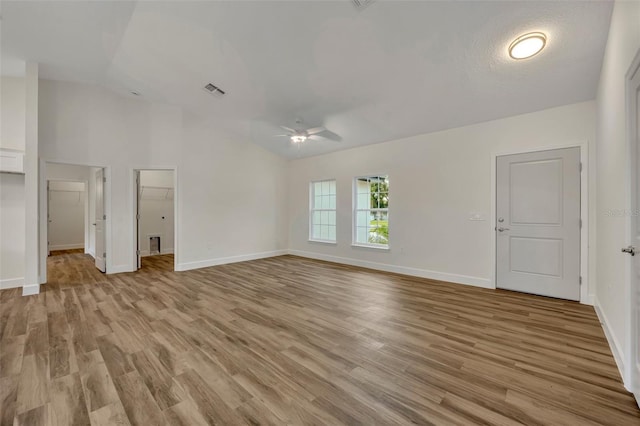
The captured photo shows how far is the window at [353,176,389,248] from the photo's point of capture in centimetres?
551

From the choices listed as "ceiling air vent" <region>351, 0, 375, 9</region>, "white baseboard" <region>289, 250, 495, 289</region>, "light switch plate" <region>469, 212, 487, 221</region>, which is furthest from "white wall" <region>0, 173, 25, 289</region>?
"light switch plate" <region>469, 212, 487, 221</region>

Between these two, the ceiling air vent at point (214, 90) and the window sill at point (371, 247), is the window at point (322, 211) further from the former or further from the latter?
the ceiling air vent at point (214, 90)

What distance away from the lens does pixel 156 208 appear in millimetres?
7477

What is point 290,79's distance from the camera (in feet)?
12.2

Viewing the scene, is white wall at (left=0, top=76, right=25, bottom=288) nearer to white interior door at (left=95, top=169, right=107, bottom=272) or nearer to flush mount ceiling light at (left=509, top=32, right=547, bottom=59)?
white interior door at (left=95, top=169, right=107, bottom=272)

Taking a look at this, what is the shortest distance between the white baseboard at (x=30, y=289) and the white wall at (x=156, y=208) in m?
3.30

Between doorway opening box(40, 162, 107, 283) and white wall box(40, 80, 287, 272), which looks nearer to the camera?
white wall box(40, 80, 287, 272)

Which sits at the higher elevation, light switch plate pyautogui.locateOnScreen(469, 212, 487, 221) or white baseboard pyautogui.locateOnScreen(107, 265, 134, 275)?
light switch plate pyautogui.locateOnScreen(469, 212, 487, 221)

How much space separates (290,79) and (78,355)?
12.3 ft

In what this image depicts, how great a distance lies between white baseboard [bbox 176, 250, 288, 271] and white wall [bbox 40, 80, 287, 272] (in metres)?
0.03

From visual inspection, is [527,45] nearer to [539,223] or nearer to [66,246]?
[539,223]

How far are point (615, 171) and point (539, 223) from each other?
1.67 meters

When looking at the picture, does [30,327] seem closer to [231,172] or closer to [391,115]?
[231,172]

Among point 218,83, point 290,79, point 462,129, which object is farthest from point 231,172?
point 462,129
